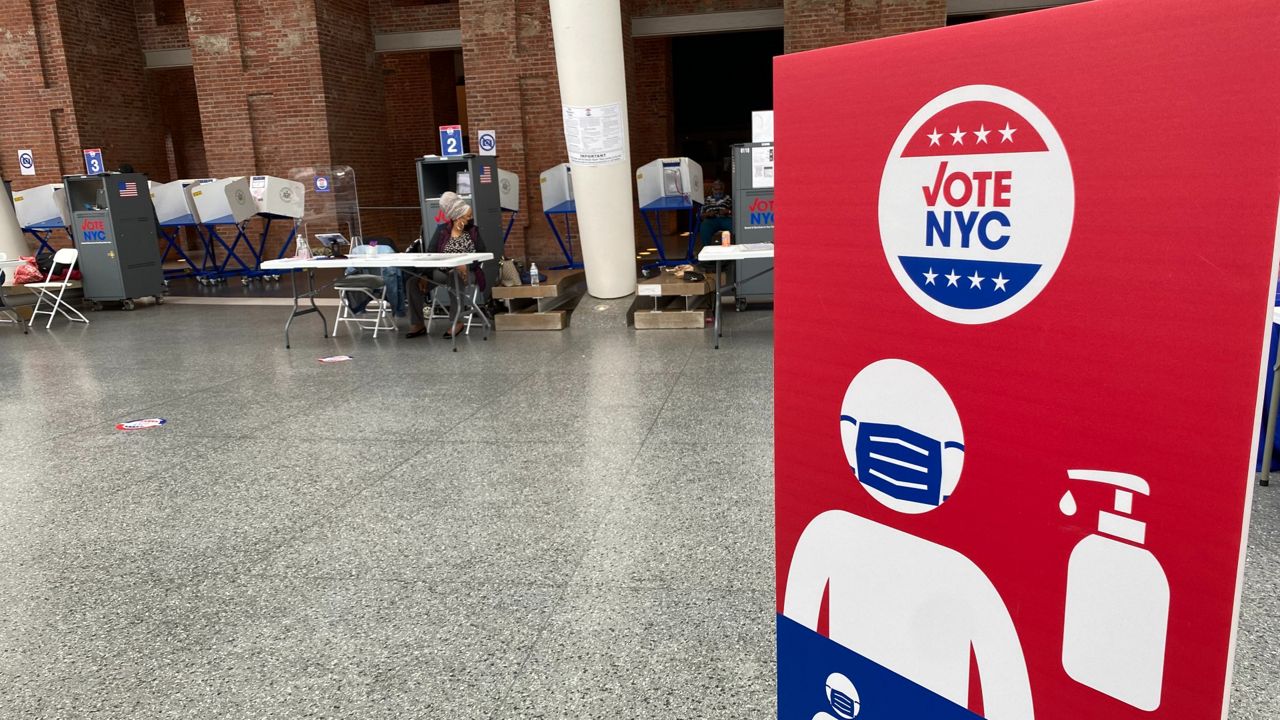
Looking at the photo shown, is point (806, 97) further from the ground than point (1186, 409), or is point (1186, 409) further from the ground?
point (806, 97)

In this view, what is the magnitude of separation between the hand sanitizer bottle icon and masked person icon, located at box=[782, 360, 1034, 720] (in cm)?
9

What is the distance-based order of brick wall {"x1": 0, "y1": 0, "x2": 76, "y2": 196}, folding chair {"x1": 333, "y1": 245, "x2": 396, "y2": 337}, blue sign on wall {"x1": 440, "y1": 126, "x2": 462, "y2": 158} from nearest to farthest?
folding chair {"x1": 333, "y1": 245, "x2": 396, "y2": 337} → blue sign on wall {"x1": 440, "y1": 126, "x2": 462, "y2": 158} → brick wall {"x1": 0, "y1": 0, "x2": 76, "y2": 196}

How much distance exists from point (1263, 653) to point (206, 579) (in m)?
3.13

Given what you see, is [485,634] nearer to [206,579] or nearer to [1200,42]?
[206,579]

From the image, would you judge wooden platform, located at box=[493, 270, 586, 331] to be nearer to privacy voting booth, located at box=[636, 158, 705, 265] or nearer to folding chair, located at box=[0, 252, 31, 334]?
privacy voting booth, located at box=[636, 158, 705, 265]

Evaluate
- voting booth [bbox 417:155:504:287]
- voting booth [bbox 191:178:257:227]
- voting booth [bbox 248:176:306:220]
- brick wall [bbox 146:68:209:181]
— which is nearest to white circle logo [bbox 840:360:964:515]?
voting booth [bbox 417:155:504:287]

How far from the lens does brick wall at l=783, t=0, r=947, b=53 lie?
440 inches

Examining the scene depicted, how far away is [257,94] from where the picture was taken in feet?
42.7

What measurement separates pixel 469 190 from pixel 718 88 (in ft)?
34.9

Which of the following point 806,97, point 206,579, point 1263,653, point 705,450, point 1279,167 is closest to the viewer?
point 1279,167

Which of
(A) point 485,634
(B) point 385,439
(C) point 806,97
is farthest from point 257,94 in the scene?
(C) point 806,97

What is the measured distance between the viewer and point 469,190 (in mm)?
8297

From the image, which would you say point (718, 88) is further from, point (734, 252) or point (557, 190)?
point (734, 252)

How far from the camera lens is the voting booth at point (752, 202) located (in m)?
7.59
